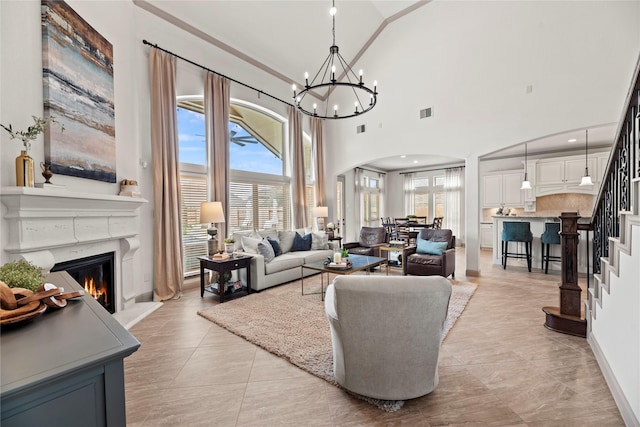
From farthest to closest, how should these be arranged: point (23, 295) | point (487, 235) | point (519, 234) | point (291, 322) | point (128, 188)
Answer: point (487, 235) < point (519, 234) < point (128, 188) < point (291, 322) < point (23, 295)

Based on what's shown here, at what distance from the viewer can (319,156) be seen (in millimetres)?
7551

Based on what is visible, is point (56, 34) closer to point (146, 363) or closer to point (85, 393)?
point (146, 363)

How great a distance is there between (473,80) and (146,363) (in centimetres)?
652

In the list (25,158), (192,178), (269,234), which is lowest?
(269,234)

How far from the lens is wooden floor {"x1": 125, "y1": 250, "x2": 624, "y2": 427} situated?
177 cm

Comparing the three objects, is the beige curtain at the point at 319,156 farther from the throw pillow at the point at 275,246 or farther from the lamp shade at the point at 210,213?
the lamp shade at the point at 210,213

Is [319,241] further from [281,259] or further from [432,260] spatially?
[432,260]

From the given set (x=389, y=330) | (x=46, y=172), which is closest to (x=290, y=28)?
(x=46, y=172)

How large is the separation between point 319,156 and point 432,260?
4.04m

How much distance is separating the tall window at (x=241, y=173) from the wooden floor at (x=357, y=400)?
2154 millimetres

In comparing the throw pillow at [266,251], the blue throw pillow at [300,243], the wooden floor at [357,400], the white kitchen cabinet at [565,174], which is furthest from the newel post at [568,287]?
the white kitchen cabinet at [565,174]

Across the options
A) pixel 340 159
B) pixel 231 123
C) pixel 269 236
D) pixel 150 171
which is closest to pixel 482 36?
pixel 340 159

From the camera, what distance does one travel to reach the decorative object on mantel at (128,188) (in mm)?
3549

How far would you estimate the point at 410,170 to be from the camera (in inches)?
421
